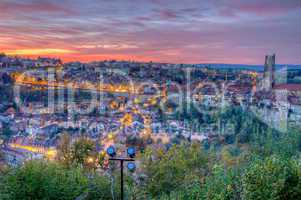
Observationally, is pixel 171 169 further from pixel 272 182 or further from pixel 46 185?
pixel 272 182

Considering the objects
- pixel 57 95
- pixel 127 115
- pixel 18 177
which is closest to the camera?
pixel 18 177

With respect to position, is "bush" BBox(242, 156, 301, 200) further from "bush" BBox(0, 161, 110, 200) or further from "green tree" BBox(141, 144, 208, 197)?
"bush" BBox(0, 161, 110, 200)

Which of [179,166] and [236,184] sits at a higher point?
[236,184]

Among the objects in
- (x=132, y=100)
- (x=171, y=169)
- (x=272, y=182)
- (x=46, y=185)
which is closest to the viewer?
(x=272, y=182)

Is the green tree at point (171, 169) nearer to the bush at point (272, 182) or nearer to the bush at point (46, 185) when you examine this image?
the bush at point (46, 185)

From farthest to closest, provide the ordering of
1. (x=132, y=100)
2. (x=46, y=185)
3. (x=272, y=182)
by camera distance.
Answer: (x=132, y=100)
(x=46, y=185)
(x=272, y=182)

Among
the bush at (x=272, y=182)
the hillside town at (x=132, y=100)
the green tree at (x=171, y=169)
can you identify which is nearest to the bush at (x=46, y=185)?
the green tree at (x=171, y=169)

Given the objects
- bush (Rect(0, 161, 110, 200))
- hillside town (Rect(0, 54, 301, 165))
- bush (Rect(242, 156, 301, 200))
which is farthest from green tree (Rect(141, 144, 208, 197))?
hillside town (Rect(0, 54, 301, 165))

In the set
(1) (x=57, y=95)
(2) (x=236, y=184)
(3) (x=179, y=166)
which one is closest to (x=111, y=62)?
(1) (x=57, y=95)

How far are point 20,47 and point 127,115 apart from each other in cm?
865

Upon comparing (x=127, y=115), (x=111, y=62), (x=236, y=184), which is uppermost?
(x=111, y=62)

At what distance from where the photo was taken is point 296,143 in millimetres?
9320

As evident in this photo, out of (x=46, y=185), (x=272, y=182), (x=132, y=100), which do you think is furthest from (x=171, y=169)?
(x=132, y=100)

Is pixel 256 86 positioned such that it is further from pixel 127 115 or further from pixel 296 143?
pixel 296 143
